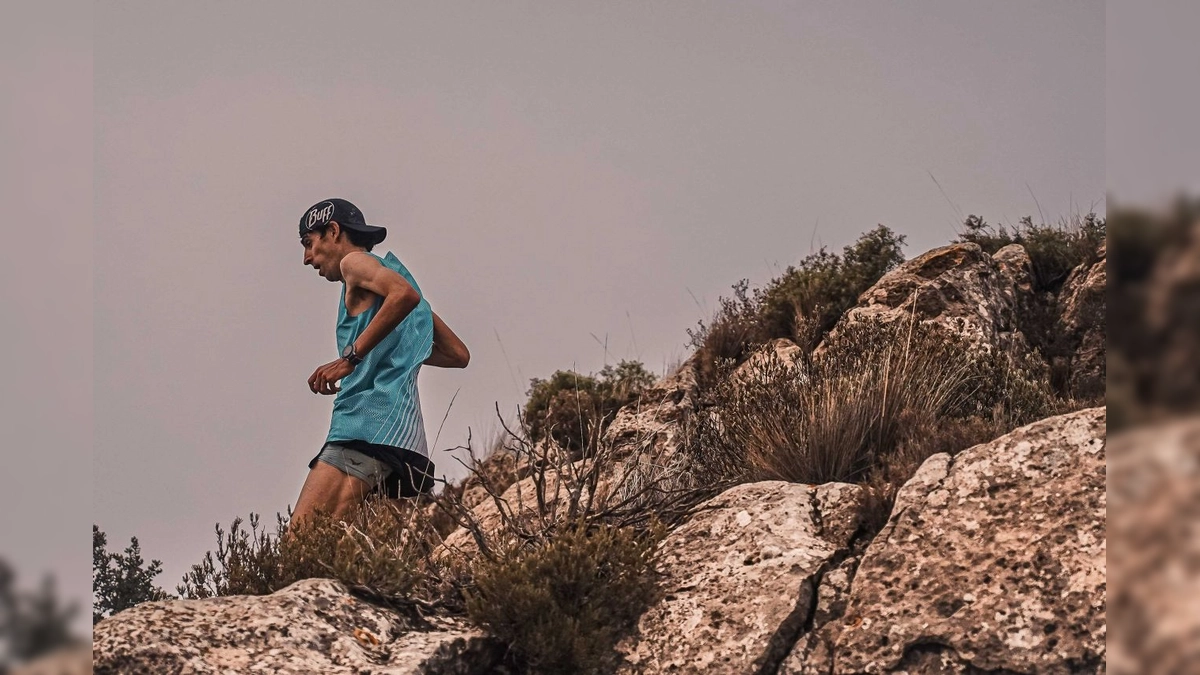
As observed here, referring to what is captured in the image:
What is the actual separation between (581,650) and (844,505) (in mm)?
1430

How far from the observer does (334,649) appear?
4.36 m

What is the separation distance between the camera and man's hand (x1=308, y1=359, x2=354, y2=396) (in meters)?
5.42

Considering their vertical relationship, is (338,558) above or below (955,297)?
below

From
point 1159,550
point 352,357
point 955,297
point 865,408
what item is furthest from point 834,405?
point 1159,550

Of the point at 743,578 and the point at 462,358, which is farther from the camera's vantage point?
the point at 462,358

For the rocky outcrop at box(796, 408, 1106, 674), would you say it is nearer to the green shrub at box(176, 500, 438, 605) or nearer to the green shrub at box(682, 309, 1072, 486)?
the green shrub at box(682, 309, 1072, 486)

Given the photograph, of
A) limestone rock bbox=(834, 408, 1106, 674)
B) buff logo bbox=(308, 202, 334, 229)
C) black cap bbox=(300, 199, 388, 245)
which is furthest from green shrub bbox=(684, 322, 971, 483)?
buff logo bbox=(308, 202, 334, 229)

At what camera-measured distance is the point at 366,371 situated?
5.57m

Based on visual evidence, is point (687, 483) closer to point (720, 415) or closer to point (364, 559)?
point (720, 415)

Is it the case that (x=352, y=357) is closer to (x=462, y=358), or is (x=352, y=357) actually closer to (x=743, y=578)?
(x=462, y=358)

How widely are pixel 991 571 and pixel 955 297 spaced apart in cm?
403

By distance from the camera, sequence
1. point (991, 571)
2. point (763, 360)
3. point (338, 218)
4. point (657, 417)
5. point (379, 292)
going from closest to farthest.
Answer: point (991, 571) → point (379, 292) → point (338, 218) → point (763, 360) → point (657, 417)

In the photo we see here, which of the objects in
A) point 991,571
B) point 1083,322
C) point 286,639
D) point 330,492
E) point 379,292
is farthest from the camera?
point 1083,322

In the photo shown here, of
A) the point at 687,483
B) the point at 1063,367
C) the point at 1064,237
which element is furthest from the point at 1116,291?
the point at 1064,237
